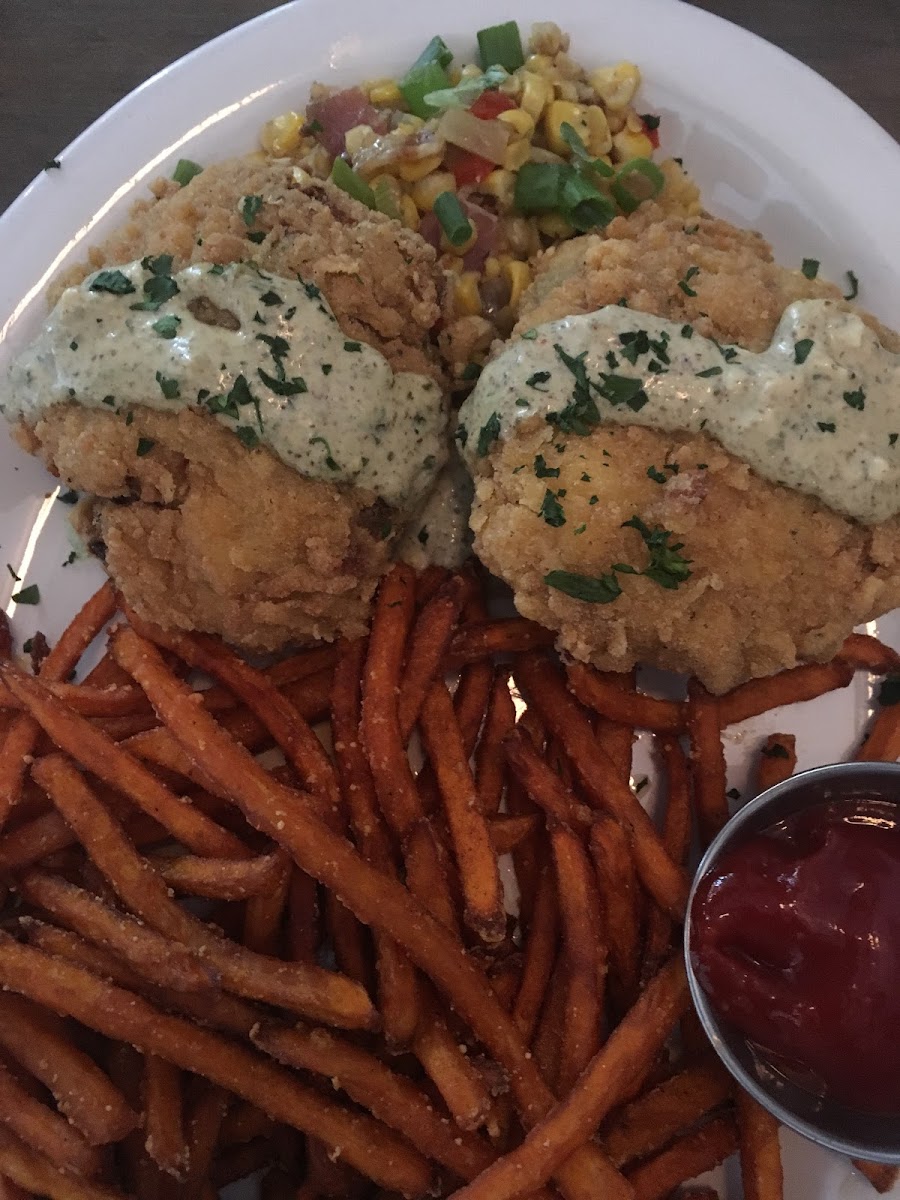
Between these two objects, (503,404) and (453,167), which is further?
(453,167)

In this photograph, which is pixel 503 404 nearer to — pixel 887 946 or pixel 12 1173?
pixel 887 946

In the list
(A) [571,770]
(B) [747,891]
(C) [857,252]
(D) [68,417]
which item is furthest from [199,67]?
(B) [747,891]

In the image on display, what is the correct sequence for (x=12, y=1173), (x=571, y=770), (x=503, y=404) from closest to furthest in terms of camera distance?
(x=12, y=1173)
(x=503, y=404)
(x=571, y=770)

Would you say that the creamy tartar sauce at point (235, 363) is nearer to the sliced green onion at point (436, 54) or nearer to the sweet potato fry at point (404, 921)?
the sweet potato fry at point (404, 921)

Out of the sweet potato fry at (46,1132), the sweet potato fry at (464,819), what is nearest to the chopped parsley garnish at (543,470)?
the sweet potato fry at (464,819)

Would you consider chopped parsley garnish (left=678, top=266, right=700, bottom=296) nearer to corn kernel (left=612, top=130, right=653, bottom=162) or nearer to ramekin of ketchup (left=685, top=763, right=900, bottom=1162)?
corn kernel (left=612, top=130, right=653, bottom=162)

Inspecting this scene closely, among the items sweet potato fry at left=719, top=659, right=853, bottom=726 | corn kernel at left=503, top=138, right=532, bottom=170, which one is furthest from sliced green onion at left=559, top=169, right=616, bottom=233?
sweet potato fry at left=719, top=659, right=853, bottom=726
